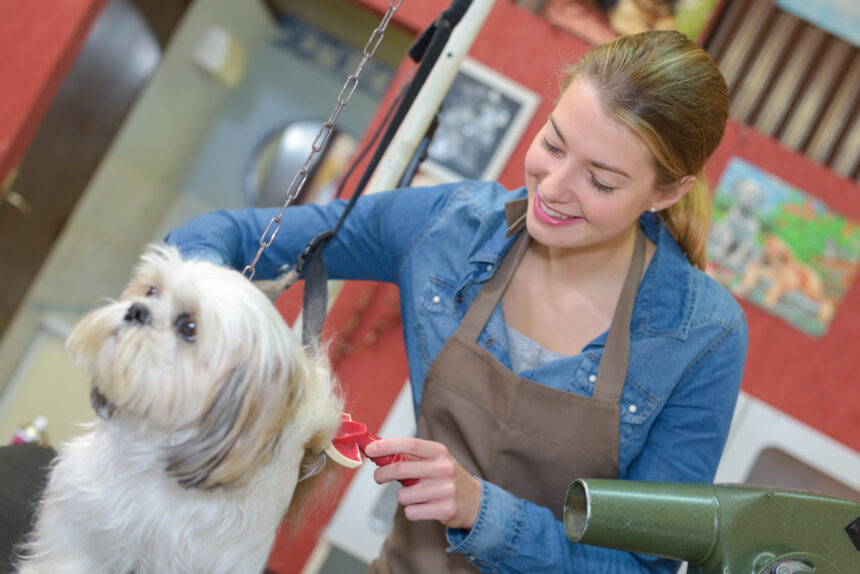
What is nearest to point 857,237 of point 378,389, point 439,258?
point 378,389

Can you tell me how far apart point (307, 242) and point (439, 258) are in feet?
0.83

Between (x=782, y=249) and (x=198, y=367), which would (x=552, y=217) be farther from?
(x=782, y=249)

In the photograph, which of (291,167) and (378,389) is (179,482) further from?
(291,167)

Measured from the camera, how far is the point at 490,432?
137cm

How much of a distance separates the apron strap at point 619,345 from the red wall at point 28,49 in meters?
2.58

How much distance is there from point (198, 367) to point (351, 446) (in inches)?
11.3

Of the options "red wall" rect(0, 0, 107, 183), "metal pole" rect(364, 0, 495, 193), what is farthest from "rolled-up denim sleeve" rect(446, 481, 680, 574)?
"red wall" rect(0, 0, 107, 183)

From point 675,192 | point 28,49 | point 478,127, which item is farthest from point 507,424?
point 28,49

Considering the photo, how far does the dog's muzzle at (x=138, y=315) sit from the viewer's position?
952 millimetres

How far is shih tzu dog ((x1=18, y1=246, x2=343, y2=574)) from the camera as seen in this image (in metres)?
0.93

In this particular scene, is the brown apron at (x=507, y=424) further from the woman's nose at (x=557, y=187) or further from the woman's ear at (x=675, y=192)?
the woman's nose at (x=557, y=187)

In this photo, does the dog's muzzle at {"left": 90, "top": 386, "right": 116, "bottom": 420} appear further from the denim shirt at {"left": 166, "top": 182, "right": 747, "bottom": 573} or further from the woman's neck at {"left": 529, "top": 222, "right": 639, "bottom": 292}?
the woman's neck at {"left": 529, "top": 222, "right": 639, "bottom": 292}

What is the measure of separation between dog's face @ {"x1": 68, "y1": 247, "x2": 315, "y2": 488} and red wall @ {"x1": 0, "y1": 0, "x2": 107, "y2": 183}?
8.06 ft

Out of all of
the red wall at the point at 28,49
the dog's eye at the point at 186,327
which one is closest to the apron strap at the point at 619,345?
the dog's eye at the point at 186,327
